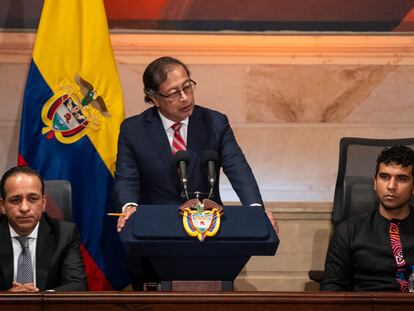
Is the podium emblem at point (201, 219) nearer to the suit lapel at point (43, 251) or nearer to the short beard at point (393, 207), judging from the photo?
the suit lapel at point (43, 251)

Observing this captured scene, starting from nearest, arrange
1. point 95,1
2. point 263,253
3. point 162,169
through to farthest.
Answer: point 263,253 → point 162,169 → point 95,1

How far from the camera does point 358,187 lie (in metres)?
4.68

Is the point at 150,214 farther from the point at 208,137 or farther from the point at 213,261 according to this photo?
the point at 208,137

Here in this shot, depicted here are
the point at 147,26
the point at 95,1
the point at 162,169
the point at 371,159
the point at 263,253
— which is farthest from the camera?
the point at 147,26

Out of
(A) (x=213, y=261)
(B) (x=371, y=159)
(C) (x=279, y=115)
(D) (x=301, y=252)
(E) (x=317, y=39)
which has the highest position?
(E) (x=317, y=39)

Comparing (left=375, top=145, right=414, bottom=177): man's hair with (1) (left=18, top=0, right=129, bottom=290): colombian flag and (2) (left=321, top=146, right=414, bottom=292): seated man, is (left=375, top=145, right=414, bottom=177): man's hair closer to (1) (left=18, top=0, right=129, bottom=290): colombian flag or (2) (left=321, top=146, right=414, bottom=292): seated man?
(2) (left=321, top=146, right=414, bottom=292): seated man

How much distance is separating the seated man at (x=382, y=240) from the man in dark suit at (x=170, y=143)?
0.47 meters

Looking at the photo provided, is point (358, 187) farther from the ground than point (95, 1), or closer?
closer

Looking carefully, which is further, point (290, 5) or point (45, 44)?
point (290, 5)

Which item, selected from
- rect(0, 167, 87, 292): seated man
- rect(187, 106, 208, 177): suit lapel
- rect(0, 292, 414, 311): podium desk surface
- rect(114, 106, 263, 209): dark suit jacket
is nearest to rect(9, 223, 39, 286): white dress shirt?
rect(0, 167, 87, 292): seated man

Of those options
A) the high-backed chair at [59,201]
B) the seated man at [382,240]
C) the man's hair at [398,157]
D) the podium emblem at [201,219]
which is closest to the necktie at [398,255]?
the seated man at [382,240]

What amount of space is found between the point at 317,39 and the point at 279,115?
1.58 feet

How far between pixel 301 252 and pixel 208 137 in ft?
3.39

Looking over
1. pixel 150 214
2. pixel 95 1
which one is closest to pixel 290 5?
pixel 95 1
